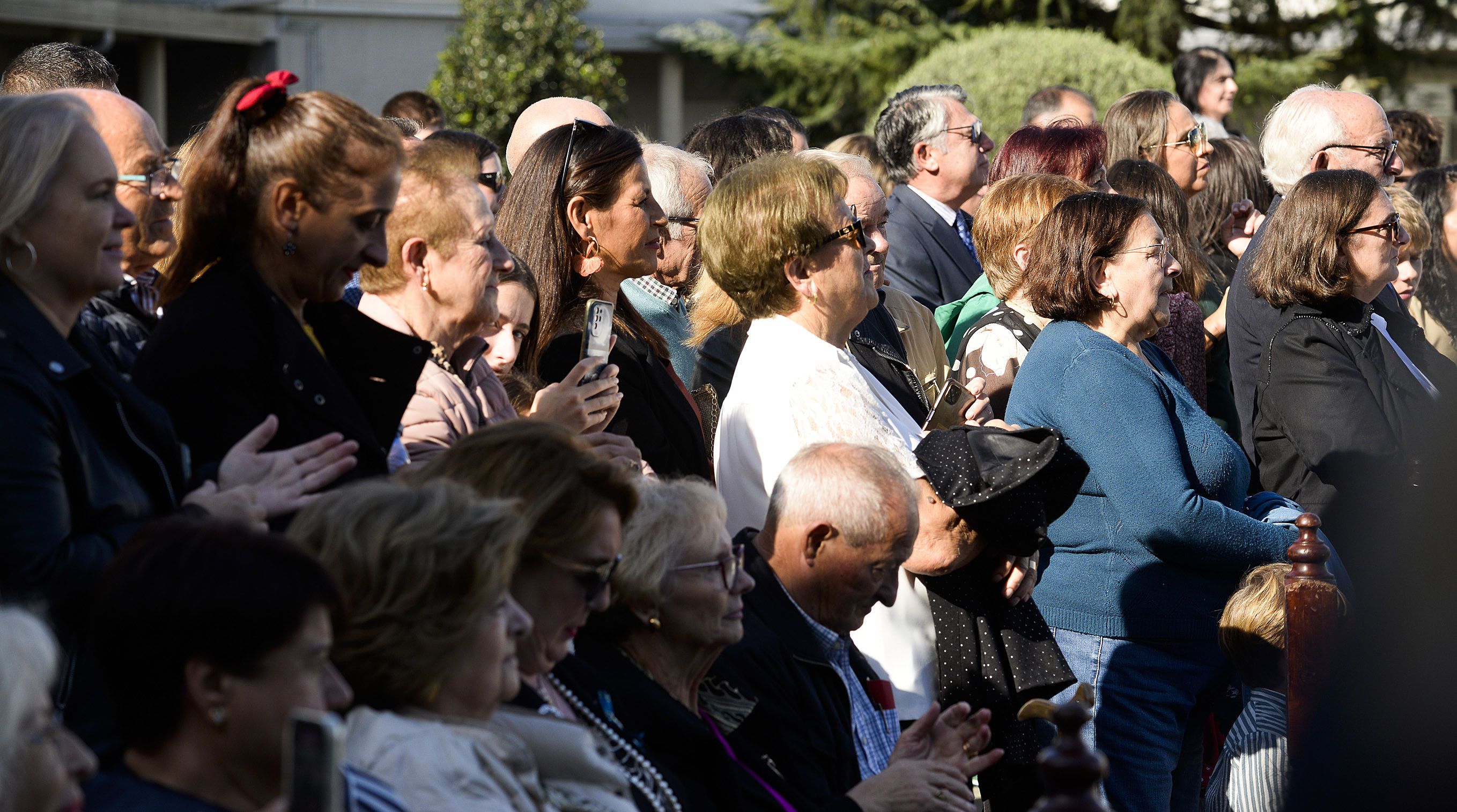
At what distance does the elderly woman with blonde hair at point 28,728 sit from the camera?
62.8 inches

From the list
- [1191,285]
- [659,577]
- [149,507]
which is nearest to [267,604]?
[149,507]

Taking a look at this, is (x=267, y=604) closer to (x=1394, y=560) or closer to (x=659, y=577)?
(x=659, y=577)

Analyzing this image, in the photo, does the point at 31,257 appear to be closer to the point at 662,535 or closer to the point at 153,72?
the point at 662,535

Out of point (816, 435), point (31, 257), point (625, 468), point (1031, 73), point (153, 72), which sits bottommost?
point (153, 72)

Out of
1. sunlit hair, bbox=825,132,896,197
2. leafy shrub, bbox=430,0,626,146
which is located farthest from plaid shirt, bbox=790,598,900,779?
leafy shrub, bbox=430,0,626,146

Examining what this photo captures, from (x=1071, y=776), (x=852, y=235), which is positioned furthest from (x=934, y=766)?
(x=852, y=235)

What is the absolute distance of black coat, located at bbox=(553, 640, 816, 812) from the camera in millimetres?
2676

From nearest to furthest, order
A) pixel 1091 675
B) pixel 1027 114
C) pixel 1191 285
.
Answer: pixel 1091 675 < pixel 1191 285 < pixel 1027 114

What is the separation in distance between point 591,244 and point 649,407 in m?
0.50

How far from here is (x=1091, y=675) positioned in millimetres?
4164

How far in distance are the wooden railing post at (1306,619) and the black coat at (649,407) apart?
59.0 inches

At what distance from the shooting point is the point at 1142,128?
7.20 m

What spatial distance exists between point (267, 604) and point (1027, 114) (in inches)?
264

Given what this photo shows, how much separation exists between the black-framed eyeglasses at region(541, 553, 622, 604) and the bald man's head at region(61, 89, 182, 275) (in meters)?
1.31
